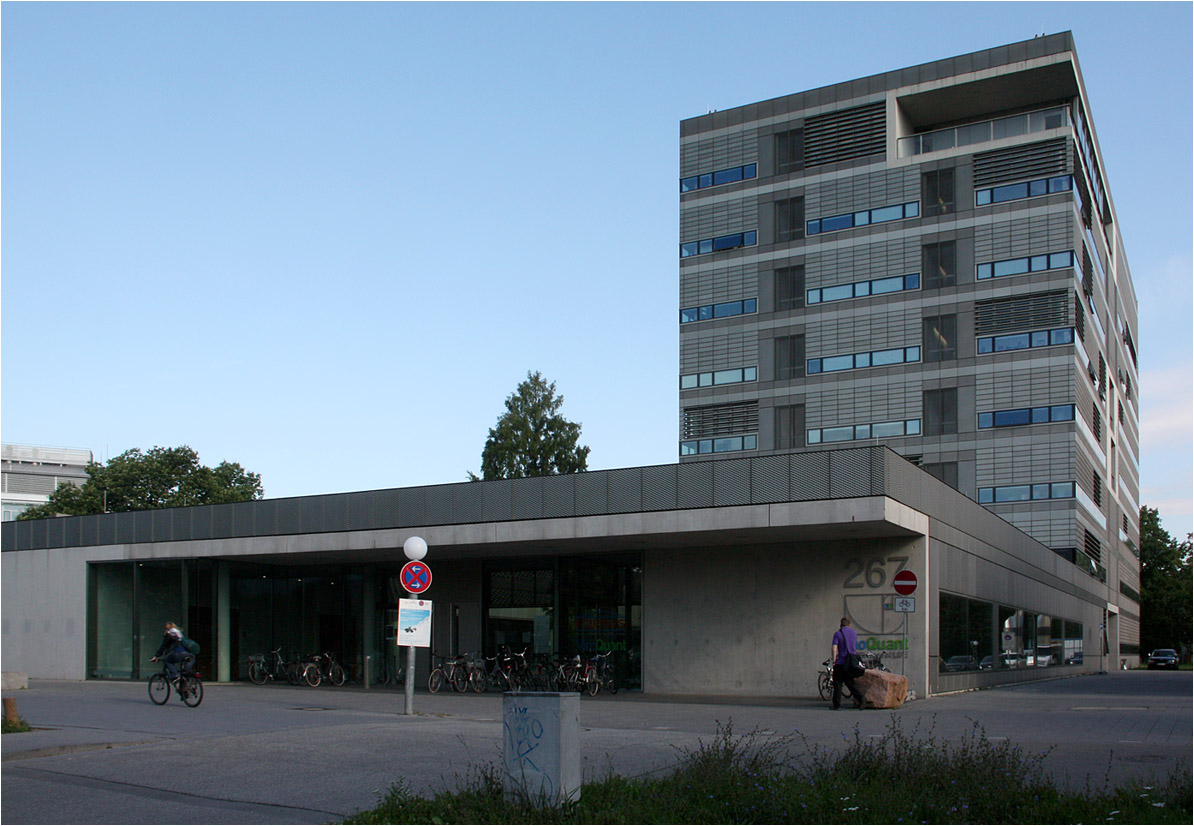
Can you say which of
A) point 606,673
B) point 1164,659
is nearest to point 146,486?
point 606,673

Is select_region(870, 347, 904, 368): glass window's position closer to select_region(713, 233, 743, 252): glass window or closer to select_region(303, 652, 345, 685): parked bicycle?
select_region(713, 233, 743, 252): glass window

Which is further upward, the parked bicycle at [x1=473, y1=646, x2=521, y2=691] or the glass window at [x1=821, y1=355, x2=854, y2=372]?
the glass window at [x1=821, y1=355, x2=854, y2=372]

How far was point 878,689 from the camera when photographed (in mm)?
20688

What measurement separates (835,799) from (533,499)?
18.1 m

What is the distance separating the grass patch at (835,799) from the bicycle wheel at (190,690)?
13.1 metres

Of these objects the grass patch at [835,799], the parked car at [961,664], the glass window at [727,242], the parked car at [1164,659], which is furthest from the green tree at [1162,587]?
the grass patch at [835,799]

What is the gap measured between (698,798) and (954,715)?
11.1m

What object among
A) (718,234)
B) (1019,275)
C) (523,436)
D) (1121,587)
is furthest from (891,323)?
(1121,587)

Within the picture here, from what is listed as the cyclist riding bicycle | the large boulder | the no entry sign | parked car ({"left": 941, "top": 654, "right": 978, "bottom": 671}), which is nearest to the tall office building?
parked car ({"left": 941, "top": 654, "right": 978, "bottom": 671})

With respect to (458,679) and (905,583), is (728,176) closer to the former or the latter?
(458,679)

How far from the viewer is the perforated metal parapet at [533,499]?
74.1 feet

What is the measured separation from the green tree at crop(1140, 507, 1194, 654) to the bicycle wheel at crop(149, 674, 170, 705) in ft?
287

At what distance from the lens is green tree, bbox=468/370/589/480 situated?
68.5 metres

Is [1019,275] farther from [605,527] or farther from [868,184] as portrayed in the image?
[605,527]
